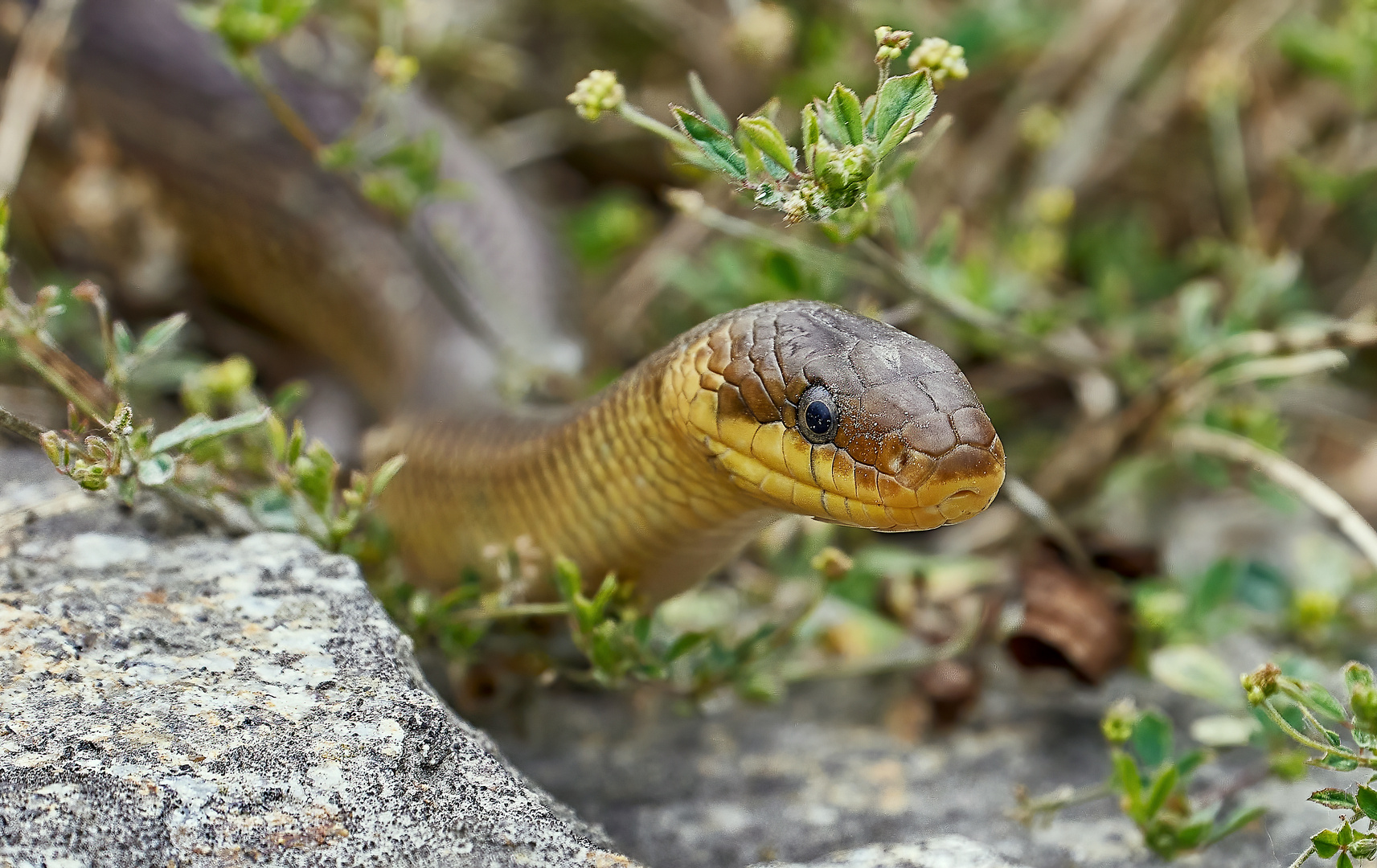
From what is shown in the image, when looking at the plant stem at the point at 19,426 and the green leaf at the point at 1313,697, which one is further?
the plant stem at the point at 19,426

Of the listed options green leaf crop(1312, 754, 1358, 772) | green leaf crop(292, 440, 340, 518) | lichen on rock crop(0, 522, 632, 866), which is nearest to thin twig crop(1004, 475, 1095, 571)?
green leaf crop(1312, 754, 1358, 772)

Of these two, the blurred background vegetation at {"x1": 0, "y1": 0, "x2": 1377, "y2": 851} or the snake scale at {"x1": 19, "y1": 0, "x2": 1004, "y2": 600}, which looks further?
A: the blurred background vegetation at {"x1": 0, "y1": 0, "x2": 1377, "y2": 851}

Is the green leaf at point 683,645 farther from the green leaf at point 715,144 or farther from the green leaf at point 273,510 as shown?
the green leaf at point 715,144

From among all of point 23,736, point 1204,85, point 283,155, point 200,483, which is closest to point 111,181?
point 283,155

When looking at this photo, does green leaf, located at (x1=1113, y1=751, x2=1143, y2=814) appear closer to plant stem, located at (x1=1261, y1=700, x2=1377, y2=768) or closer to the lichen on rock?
plant stem, located at (x1=1261, y1=700, x2=1377, y2=768)

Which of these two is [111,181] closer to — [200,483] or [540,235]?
[540,235]

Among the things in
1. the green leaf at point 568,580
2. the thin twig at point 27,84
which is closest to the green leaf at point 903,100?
the green leaf at point 568,580
